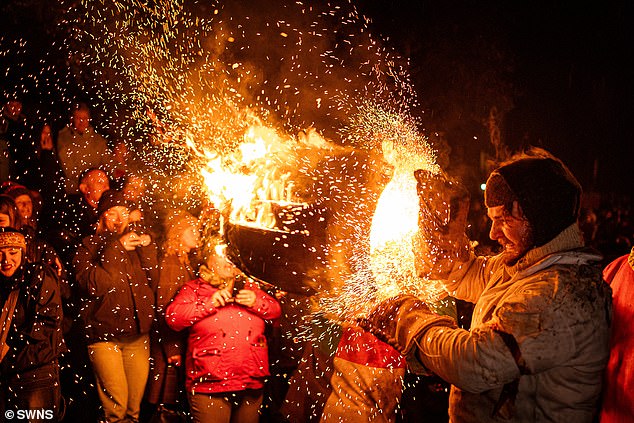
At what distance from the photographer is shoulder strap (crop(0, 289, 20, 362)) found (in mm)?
4129

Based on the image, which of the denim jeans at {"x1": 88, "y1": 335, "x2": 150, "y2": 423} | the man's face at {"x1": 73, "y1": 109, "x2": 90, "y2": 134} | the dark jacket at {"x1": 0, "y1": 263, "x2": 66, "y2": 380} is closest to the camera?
the dark jacket at {"x1": 0, "y1": 263, "x2": 66, "y2": 380}

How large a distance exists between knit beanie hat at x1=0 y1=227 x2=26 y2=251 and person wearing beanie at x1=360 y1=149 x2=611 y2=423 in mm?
3329

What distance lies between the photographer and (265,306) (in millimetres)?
4672

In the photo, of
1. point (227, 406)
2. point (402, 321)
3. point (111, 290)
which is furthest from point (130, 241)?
point (402, 321)

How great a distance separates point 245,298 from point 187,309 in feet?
1.63

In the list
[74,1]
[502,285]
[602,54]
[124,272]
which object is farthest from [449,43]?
[602,54]

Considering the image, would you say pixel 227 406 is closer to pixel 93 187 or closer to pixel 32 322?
pixel 32 322

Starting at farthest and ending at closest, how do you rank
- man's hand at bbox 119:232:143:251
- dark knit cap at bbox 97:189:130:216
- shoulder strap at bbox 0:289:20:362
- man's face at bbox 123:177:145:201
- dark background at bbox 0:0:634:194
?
dark background at bbox 0:0:634:194 < man's face at bbox 123:177:145:201 < dark knit cap at bbox 97:189:130:216 < man's hand at bbox 119:232:143:251 < shoulder strap at bbox 0:289:20:362

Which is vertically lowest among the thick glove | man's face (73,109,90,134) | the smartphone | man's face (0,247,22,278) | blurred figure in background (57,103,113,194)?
the smartphone

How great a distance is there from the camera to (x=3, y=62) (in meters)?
7.75

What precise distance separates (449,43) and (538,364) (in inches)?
329

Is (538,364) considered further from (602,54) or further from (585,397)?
(602,54)

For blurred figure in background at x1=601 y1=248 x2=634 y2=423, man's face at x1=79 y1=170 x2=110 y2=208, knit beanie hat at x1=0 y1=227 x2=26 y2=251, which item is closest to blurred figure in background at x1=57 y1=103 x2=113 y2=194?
man's face at x1=79 y1=170 x2=110 y2=208

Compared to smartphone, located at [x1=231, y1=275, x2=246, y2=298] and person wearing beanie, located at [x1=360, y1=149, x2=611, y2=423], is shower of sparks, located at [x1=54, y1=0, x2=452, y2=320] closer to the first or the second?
smartphone, located at [x1=231, y1=275, x2=246, y2=298]
